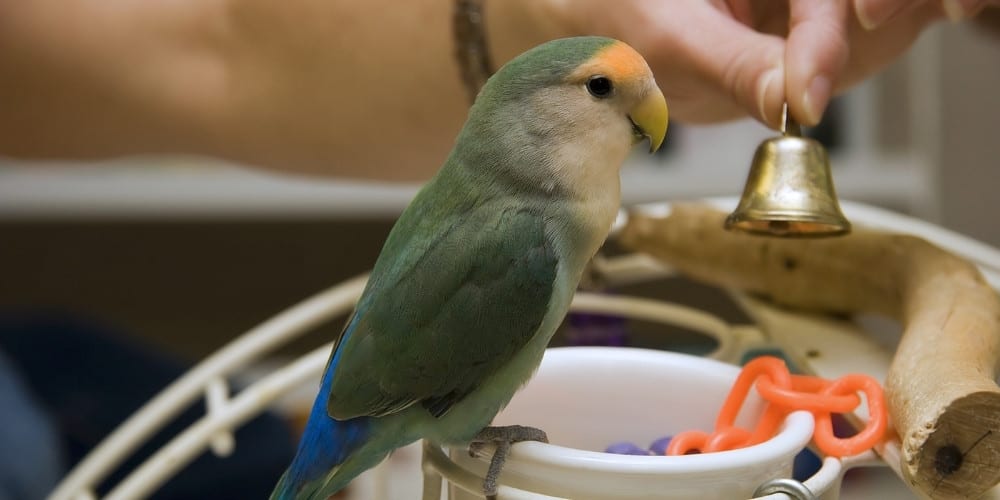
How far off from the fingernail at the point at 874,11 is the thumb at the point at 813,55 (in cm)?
1

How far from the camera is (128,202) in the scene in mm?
1409

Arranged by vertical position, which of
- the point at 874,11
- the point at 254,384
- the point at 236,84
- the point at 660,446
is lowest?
the point at 660,446

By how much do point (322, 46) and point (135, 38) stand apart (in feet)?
0.69

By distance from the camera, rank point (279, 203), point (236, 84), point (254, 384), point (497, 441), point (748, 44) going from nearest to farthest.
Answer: point (497, 441), point (748, 44), point (254, 384), point (236, 84), point (279, 203)

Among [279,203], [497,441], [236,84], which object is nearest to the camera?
[497,441]

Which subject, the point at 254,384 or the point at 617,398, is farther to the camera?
the point at 254,384

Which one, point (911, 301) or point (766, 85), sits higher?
point (766, 85)

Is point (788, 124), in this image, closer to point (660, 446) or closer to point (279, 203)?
point (660, 446)

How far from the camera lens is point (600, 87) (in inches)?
16.6

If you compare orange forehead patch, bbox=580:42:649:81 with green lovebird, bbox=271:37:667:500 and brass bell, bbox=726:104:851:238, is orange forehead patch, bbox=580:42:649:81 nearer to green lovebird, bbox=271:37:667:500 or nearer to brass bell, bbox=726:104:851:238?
green lovebird, bbox=271:37:667:500

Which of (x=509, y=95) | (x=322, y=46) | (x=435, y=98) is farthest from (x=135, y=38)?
(x=509, y=95)

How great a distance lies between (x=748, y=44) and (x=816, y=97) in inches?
2.0

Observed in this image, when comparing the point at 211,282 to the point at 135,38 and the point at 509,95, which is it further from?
the point at 509,95

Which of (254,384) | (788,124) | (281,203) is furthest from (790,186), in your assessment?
(281,203)
